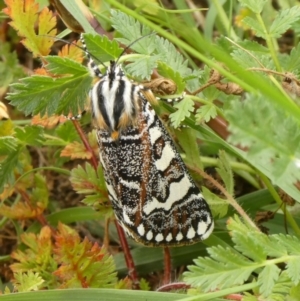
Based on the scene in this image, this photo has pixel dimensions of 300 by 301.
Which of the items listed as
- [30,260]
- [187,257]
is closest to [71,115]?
[30,260]

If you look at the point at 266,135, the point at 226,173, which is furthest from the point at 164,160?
the point at 266,135

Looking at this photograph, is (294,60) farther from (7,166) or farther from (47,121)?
(7,166)

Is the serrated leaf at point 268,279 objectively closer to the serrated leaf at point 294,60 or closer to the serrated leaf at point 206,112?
the serrated leaf at point 206,112

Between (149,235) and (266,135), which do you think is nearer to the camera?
(266,135)

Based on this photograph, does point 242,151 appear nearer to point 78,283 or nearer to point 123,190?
point 123,190

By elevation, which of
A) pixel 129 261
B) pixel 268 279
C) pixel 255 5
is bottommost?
pixel 129 261

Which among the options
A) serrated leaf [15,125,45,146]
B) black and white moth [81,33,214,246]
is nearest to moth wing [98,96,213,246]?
black and white moth [81,33,214,246]

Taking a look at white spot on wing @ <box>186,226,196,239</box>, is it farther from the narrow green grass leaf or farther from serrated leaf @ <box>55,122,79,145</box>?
serrated leaf @ <box>55,122,79,145</box>

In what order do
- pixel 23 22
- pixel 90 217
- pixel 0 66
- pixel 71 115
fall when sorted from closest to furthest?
1. pixel 23 22
2. pixel 71 115
3. pixel 90 217
4. pixel 0 66
